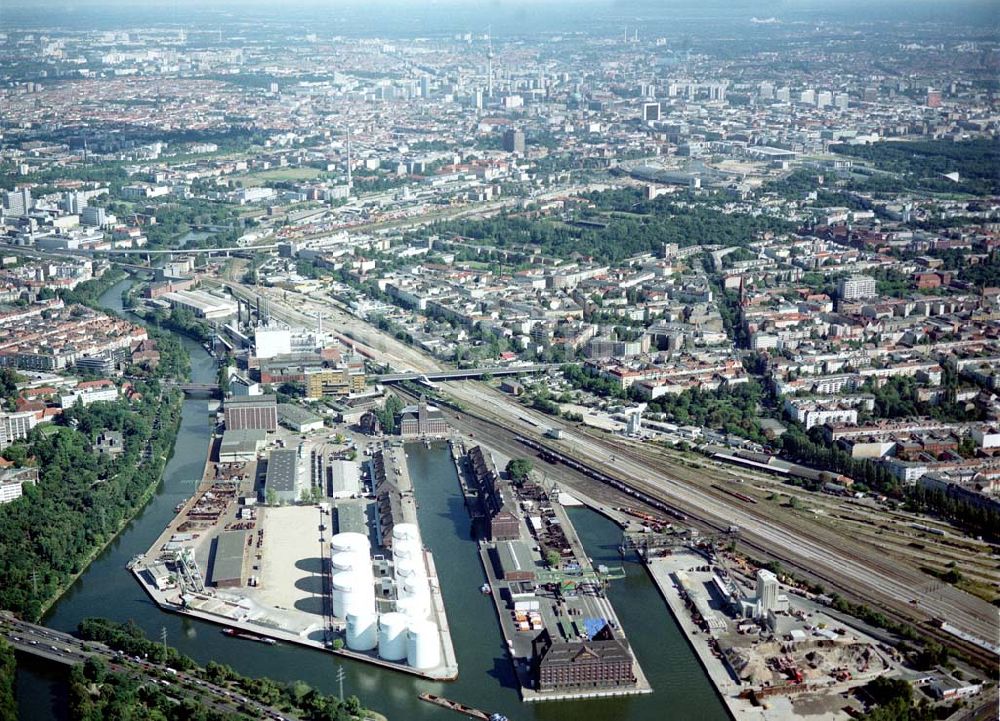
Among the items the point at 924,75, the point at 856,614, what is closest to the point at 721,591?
the point at 856,614

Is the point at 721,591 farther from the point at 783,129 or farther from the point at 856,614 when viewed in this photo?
the point at 783,129

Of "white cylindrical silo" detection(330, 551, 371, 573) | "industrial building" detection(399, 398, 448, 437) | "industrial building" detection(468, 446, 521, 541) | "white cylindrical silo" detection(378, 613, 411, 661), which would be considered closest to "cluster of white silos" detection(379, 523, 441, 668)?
"white cylindrical silo" detection(378, 613, 411, 661)

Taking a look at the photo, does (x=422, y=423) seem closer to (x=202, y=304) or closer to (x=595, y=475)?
(x=595, y=475)

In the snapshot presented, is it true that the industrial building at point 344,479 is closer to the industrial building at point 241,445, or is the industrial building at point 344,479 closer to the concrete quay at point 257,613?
the industrial building at point 241,445

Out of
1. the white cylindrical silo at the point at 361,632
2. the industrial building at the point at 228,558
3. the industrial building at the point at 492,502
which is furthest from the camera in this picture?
the industrial building at the point at 492,502

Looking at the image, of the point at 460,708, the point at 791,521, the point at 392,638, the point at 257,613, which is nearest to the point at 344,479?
the point at 257,613

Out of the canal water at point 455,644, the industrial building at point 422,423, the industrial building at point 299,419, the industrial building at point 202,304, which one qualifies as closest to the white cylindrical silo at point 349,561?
the canal water at point 455,644
